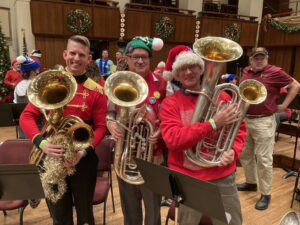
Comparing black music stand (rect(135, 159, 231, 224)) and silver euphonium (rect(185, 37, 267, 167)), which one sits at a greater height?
silver euphonium (rect(185, 37, 267, 167))

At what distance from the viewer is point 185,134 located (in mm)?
1624

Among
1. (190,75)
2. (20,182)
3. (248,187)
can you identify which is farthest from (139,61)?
(248,187)

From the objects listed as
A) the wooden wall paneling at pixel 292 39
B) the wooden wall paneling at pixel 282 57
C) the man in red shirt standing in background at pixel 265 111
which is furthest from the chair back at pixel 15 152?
the wooden wall paneling at pixel 282 57

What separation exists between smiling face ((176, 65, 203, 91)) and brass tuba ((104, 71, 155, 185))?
254 millimetres

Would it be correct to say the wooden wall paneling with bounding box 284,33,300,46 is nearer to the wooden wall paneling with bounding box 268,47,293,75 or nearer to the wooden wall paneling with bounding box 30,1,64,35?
the wooden wall paneling with bounding box 268,47,293,75

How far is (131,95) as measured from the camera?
6.06 feet

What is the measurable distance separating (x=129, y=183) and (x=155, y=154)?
286 millimetres

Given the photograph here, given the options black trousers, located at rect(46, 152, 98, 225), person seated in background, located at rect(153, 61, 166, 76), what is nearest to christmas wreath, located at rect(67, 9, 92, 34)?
person seated in background, located at rect(153, 61, 166, 76)

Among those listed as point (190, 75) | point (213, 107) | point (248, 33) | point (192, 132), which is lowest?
point (192, 132)

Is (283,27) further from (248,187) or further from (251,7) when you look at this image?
(248,187)

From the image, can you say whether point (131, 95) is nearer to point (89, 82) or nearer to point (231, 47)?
point (89, 82)

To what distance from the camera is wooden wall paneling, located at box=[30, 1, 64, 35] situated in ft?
27.8

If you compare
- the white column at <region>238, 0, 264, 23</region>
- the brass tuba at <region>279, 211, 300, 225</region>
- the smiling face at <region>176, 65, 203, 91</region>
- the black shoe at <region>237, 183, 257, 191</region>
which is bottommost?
the black shoe at <region>237, 183, 257, 191</region>

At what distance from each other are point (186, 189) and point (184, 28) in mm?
9671
